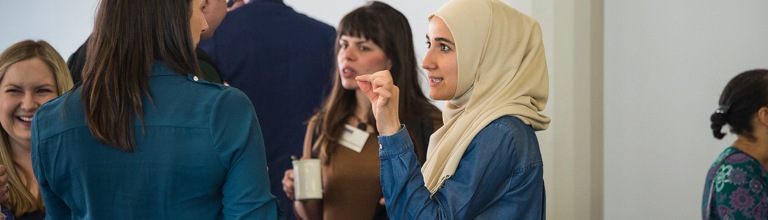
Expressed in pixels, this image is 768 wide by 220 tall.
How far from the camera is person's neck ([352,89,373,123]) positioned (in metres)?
3.40

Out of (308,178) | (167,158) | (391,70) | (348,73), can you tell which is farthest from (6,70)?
(167,158)

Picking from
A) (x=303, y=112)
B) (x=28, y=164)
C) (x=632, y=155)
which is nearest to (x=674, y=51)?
(x=632, y=155)

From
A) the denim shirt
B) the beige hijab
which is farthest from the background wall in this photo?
the denim shirt

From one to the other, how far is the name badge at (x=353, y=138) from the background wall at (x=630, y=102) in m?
0.95

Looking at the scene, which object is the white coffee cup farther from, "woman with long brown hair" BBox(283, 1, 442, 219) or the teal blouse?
the teal blouse

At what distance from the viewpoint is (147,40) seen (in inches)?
73.1

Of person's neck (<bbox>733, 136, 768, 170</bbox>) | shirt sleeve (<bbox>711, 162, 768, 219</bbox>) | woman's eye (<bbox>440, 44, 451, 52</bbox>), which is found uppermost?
woman's eye (<bbox>440, 44, 451, 52</bbox>)

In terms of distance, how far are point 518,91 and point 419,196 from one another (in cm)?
38

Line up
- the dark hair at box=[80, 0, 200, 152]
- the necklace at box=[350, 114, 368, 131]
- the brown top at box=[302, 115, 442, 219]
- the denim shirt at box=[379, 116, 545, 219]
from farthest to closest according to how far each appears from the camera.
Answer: the necklace at box=[350, 114, 368, 131]
the brown top at box=[302, 115, 442, 219]
the denim shirt at box=[379, 116, 545, 219]
the dark hair at box=[80, 0, 200, 152]

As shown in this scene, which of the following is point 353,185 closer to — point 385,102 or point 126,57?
point 385,102

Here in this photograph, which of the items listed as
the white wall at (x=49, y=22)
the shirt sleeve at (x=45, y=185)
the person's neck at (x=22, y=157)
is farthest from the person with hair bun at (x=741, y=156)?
the white wall at (x=49, y=22)

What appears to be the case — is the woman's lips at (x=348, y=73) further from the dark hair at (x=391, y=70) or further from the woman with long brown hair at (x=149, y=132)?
the woman with long brown hair at (x=149, y=132)

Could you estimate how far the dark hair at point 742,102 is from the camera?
11.1ft

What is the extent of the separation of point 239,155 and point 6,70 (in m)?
1.50
